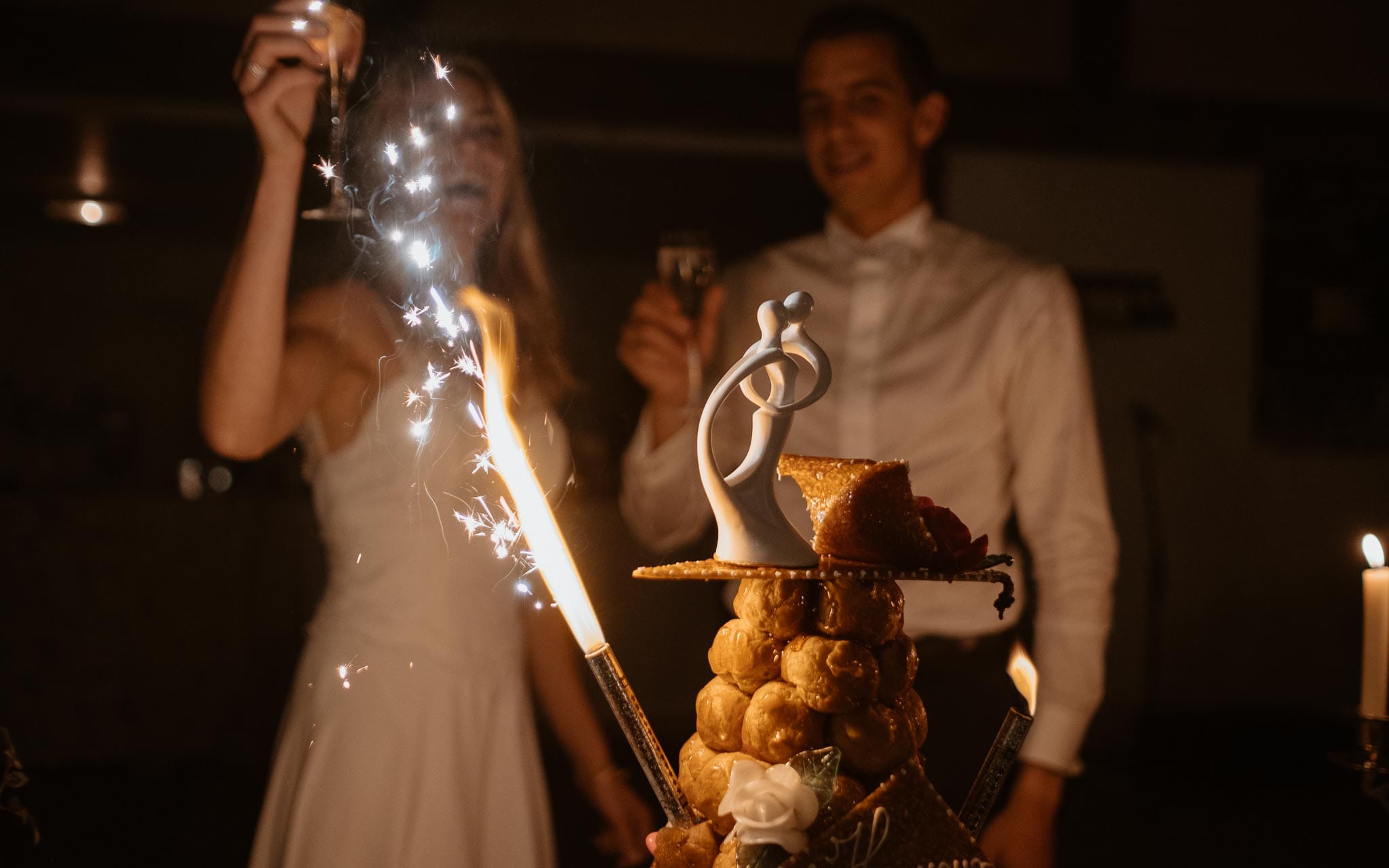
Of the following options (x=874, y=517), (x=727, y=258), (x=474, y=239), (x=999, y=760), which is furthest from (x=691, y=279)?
(x=727, y=258)

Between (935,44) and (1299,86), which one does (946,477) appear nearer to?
(935,44)

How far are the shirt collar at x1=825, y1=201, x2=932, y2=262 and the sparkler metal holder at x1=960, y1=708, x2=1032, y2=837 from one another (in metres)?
0.77

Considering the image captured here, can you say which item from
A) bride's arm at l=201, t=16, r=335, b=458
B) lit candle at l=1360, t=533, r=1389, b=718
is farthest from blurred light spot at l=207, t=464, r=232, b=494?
lit candle at l=1360, t=533, r=1389, b=718

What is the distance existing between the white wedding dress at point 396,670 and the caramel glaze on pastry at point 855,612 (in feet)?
1.24

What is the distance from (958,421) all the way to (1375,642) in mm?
499

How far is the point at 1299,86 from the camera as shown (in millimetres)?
2689

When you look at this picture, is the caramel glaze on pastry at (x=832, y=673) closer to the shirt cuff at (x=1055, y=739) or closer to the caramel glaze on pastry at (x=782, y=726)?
the caramel glaze on pastry at (x=782, y=726)

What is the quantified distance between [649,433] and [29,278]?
70 cm

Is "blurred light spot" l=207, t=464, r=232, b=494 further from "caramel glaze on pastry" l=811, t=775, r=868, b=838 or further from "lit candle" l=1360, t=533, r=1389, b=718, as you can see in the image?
"lit candle" l=1360, t=533, r=1389, b=718

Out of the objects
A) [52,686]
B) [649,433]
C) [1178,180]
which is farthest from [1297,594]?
[52,686]

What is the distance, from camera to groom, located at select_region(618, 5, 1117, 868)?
44.0 inches

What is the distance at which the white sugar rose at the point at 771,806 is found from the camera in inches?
24.2

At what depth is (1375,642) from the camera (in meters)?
0.88

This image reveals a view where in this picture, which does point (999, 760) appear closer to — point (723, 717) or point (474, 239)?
point (723, 717)
